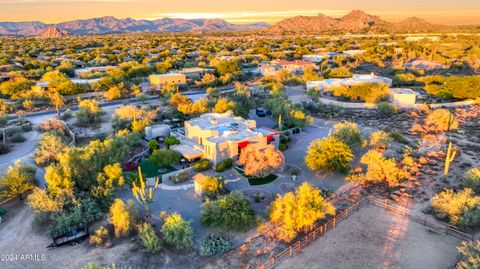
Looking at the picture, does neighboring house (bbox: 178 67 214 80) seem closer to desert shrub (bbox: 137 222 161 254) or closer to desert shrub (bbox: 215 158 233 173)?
desert shrub (bbox: 215 158 233 173)

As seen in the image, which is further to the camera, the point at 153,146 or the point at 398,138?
the point at 398,138

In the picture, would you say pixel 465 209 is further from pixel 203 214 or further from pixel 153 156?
pixel 153 156

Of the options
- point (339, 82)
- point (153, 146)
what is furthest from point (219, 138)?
point (339, 82)

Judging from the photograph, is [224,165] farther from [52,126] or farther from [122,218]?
[52,126]

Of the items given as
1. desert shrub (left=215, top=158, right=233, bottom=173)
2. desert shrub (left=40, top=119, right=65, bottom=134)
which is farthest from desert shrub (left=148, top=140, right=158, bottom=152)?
desert shrub (left=40, top=119, right=65, bottom=134)

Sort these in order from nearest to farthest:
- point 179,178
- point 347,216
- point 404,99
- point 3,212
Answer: point 347,216
point 3,212
point 179,178
point 404,99
